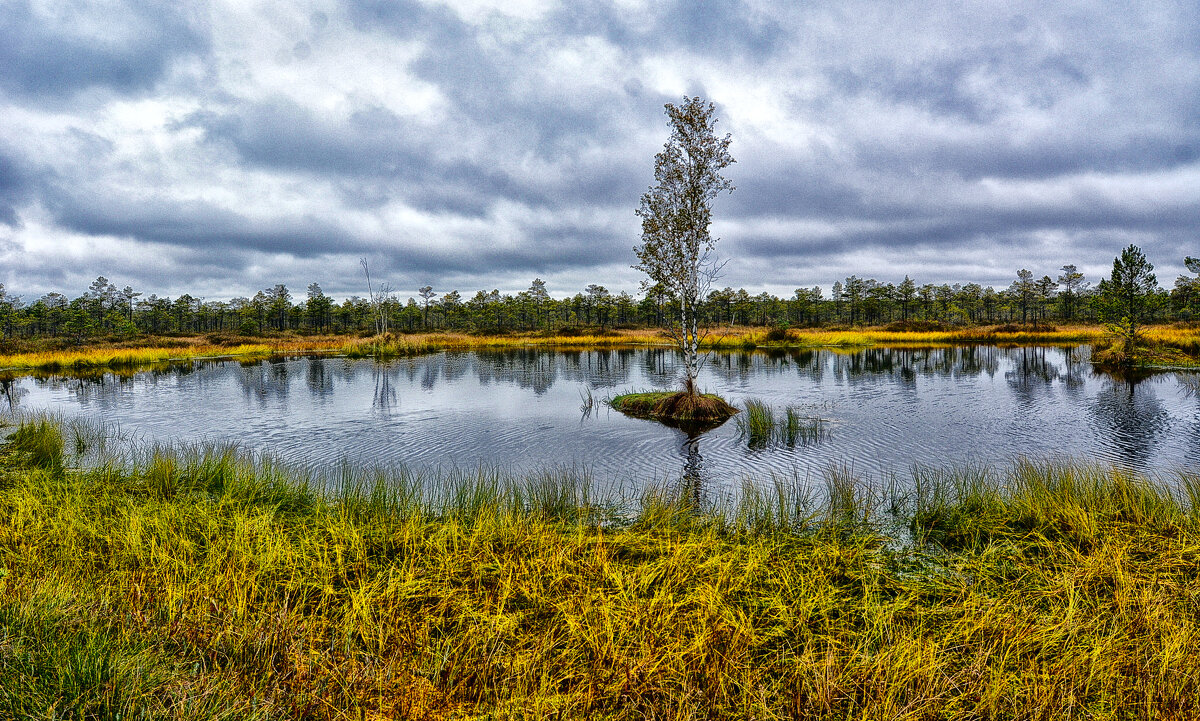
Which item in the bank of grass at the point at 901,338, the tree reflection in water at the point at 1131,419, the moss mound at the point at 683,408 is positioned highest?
the bank of grass at the point at 901,338

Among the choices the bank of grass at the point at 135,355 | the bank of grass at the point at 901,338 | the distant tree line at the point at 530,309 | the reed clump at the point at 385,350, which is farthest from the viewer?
the distant tree line at the point at 530,309

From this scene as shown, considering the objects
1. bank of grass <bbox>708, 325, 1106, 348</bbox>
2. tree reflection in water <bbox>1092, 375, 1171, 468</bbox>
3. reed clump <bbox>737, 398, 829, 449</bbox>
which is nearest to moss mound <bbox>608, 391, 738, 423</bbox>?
reed clump <bbox>737, 398, 829, 449</bbox>

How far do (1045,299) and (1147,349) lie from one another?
106 meters

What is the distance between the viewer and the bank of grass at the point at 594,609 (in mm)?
3227

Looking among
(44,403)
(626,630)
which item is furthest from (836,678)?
(44,403)

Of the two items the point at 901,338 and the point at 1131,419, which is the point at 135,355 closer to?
the point at 1131,419

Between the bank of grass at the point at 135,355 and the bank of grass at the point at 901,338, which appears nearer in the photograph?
the bank of grass at the point at 135,355

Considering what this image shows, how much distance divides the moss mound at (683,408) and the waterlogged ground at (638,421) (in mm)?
805

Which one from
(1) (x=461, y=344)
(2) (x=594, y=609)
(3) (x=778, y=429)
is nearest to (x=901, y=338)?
(1) (x=461, y=344)

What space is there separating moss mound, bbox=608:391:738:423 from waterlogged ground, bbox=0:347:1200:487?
0.81 meters

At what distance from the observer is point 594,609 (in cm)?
426

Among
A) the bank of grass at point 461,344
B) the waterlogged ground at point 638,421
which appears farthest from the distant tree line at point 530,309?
the waterlogged ground at point 638,421

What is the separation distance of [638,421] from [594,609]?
12.3 meters

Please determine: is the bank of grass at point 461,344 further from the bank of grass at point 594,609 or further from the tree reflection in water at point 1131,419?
the bank of grass at point 594,609
